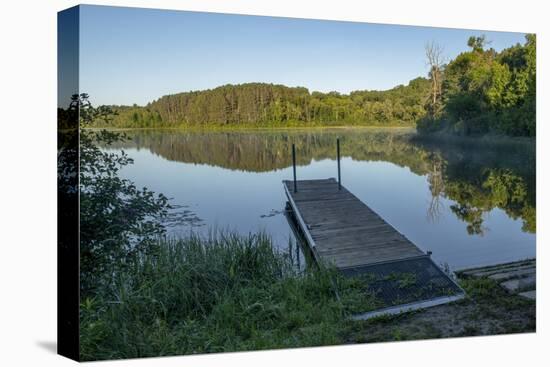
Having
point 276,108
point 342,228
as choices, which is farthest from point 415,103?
point 342,228

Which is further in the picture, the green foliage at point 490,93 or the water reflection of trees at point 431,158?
the green foliage at point 490,93

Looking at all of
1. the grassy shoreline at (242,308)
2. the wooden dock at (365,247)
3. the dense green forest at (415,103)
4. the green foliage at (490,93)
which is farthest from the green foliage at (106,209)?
the green foliage at (490,93)

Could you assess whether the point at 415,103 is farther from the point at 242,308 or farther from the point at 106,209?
the point at 106,209

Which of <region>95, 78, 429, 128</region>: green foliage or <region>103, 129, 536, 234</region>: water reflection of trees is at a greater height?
<region>95, 78, 429, 128</region>: green foliage

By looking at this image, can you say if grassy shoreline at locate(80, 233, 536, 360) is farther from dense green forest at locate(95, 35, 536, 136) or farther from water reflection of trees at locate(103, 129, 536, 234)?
dense green forest at locate(95, 35, 536, 136)

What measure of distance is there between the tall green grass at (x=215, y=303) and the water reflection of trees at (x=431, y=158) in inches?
25.7

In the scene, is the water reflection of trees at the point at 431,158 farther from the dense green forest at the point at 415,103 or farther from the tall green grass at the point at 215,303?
the tall green grass at the point at 215,303

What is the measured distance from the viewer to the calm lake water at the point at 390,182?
4.56 m

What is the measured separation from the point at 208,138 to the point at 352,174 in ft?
3.95

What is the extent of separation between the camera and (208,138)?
4.62m

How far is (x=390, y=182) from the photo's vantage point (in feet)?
16.2

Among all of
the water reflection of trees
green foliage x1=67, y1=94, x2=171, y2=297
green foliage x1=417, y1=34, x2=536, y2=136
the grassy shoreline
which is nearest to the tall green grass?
the grassy shoreline

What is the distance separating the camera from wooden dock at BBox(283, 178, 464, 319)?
457 centimetres

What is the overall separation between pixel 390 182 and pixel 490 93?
1.26m
